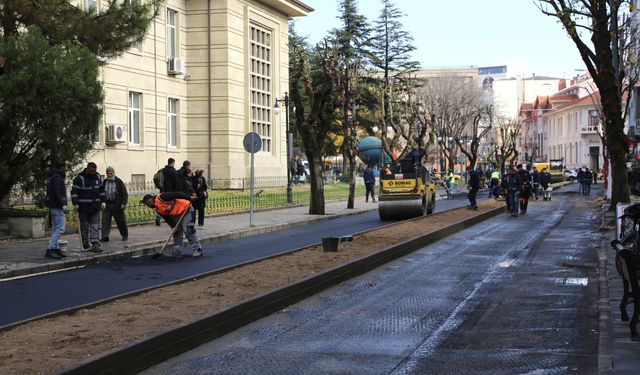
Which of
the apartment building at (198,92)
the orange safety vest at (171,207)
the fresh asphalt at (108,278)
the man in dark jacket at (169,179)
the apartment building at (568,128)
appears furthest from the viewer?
the apartment building at (568,128)

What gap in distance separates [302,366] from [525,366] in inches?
78.2

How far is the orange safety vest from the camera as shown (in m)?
15.3

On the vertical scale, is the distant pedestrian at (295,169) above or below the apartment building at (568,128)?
below

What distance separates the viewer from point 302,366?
692 cm

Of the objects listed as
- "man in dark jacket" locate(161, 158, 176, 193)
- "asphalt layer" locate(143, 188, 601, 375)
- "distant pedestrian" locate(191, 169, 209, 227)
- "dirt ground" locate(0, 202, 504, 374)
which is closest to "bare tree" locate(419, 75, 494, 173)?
"distant pedestrian" locate(191, 169, 209, 227)

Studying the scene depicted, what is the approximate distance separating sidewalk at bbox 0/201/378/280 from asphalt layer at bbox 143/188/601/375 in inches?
225

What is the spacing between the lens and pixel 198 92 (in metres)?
40.2

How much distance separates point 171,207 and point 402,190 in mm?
13344

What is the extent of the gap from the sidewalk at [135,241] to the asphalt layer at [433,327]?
18.8 feet

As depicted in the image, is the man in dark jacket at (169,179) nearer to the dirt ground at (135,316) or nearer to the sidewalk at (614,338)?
the dirt ground at (135,316)

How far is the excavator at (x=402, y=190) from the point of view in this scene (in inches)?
1067

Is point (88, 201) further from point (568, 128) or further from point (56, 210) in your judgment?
point (568, 128)

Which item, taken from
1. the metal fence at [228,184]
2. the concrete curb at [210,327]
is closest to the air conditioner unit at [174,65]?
the metal fence at [228,184]

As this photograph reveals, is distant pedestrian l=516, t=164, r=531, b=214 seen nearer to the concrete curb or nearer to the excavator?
the excavator
